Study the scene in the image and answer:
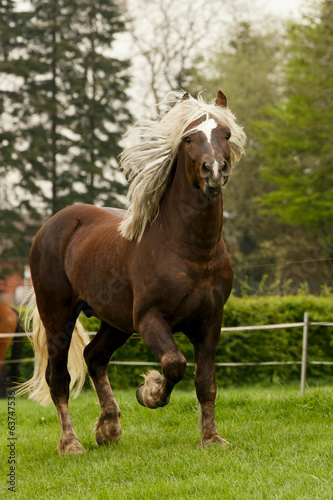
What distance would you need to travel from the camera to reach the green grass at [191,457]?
3863mm

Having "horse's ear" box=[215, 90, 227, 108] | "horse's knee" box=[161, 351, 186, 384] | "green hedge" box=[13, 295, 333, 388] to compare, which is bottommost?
"green hedge" box=[13, 295, 333, 388]

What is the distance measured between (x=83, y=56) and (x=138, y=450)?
87.4 ft

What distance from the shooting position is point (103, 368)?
19.9ft

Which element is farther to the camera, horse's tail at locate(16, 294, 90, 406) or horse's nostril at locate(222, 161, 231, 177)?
horse's tail at locate(16, 294, 90, 406)

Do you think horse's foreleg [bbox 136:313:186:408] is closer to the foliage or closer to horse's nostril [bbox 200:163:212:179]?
horse's nostril [bbox 200:163:212:179]

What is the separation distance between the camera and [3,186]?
95.6ft

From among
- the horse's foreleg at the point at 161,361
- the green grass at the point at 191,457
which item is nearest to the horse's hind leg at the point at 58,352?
the green grass at the point at 191,457

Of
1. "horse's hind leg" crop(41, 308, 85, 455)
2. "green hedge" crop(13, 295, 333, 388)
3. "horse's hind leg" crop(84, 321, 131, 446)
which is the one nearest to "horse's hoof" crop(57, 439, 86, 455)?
"horse's hind leg" crop(84, 321, 131, 446)

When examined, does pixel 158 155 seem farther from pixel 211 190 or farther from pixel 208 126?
pixel 211 190

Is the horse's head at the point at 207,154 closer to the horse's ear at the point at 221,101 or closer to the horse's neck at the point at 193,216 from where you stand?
the horse's neck at the point at 193,216

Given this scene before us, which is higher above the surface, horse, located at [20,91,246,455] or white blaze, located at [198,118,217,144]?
white blaze, located at [198,118,217,144]

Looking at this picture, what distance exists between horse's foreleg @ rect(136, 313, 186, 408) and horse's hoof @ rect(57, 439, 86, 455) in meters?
1.06

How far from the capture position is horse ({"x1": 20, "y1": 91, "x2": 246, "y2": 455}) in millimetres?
4562

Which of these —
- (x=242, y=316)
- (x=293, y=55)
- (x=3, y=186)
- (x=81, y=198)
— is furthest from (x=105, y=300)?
(x=293, y=55)
